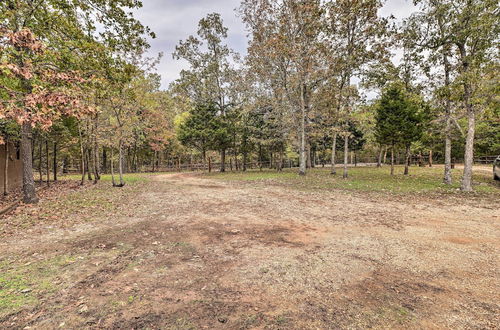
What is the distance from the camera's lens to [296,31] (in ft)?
58.5

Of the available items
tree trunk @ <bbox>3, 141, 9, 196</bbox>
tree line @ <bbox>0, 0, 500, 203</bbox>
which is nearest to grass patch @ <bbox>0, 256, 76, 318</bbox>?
tree line @ <bbox>0, 0, 500, 203</bbox>

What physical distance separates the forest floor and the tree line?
289 centimetres

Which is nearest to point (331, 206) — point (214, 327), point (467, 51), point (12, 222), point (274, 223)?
point (274, 223)

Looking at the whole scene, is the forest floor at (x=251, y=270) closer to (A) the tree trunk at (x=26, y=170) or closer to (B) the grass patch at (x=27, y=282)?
(B) the grass patch at (x=27, y=282)

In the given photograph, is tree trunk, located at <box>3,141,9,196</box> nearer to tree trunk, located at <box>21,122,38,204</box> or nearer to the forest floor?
tree trunk, located at <box>21,122,38,204</box>

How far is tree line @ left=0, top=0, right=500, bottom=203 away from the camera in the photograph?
23.7 feet

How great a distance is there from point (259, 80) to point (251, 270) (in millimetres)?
21652

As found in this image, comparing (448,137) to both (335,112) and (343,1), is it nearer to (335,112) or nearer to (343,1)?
(335,112)

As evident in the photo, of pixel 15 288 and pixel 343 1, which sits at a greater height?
pixel 343 1

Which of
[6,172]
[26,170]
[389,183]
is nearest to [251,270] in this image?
[26,170]

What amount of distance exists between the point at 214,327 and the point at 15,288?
3.04 m

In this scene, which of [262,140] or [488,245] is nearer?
[488,245]

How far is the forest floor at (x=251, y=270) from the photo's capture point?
257 centimetres

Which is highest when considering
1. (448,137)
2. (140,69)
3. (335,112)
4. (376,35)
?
(376,35)
